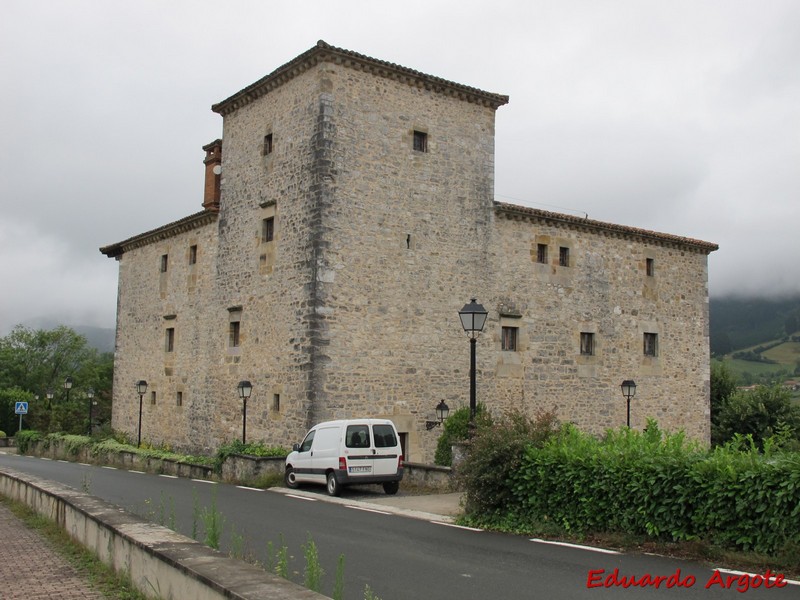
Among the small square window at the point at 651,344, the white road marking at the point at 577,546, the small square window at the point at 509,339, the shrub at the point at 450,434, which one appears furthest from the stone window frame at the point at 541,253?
the white road marking at the point at 577,546

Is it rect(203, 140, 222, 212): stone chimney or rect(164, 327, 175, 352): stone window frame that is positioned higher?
rect(203, 140, 222, 212): stone chimney

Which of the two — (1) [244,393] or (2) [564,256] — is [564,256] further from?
(1) [244,393]

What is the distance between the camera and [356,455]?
16188mm

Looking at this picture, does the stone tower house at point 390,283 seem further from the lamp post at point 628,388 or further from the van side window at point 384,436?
the van side window at point 384,436

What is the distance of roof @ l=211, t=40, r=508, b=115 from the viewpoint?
20.9m

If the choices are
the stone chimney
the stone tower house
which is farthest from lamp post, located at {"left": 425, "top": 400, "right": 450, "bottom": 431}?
the stone chimney

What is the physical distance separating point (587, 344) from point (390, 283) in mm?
7979

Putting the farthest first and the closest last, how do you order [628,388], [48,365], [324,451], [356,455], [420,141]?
1. [48,365]
2. [628,388]
3. [420,141]
4. [324,451]
5. [356,455]

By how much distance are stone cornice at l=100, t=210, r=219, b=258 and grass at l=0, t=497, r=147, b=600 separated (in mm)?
15167

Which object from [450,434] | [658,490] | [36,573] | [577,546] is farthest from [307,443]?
[658,490]

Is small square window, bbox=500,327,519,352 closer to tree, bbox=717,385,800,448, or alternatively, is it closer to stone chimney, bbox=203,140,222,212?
tree, bbox=717,385,800,448

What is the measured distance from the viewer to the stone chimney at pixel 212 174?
2862 cm

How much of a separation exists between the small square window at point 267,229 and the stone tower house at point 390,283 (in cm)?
7

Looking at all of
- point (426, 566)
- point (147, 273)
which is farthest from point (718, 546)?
point (147, 273)
